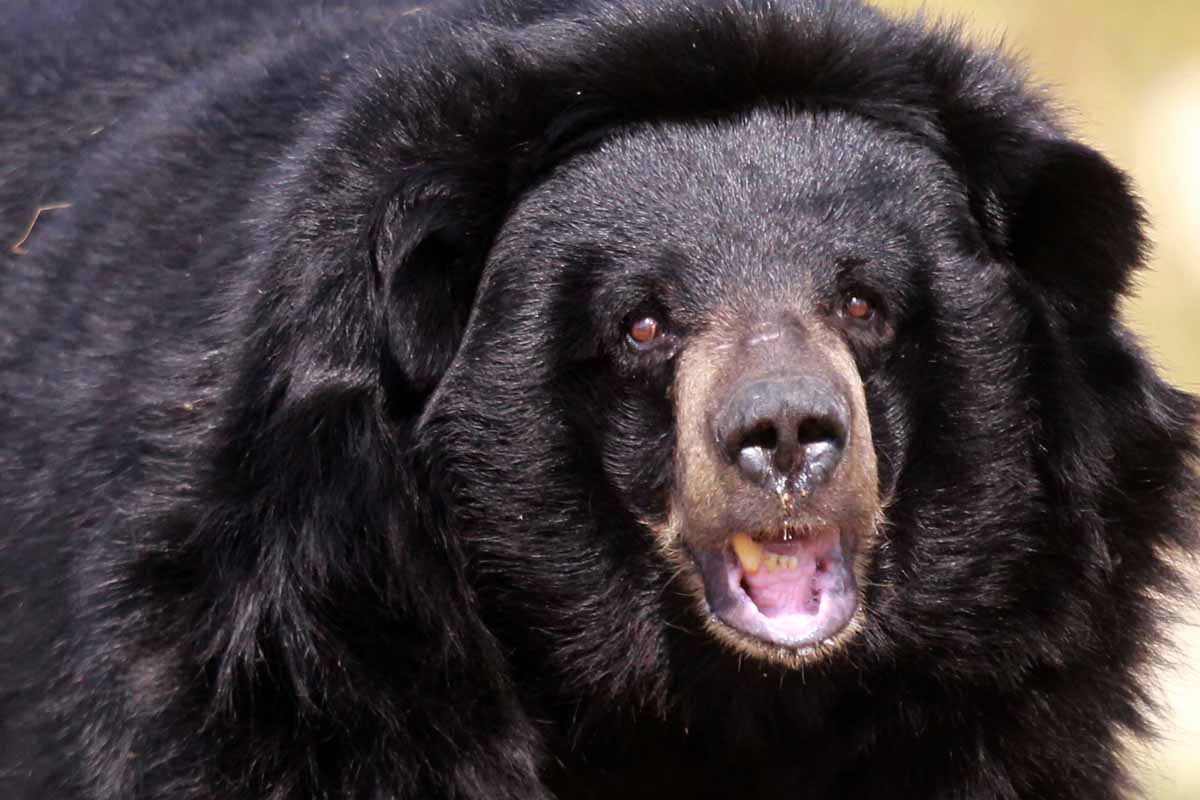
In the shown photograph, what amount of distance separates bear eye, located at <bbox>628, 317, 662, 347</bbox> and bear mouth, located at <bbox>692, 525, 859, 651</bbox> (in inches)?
17.0

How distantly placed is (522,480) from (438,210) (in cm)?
58

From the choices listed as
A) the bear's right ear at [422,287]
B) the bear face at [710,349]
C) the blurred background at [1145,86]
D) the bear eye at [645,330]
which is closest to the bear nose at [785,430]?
the bear face at [710,349]

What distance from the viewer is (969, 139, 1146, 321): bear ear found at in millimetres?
4312

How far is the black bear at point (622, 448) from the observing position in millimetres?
4051

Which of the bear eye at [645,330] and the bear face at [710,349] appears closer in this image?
A: the bear face at [710,349]

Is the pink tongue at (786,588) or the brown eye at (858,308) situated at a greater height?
the brown eye at (858,308)

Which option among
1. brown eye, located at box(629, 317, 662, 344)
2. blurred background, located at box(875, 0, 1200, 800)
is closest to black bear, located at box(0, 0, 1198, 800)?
brown eye, located at box(629, 317, 662, 344)

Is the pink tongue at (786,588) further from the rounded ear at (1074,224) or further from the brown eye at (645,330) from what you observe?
the rounded ear at (1074,224)

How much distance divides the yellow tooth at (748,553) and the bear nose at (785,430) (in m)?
0.18

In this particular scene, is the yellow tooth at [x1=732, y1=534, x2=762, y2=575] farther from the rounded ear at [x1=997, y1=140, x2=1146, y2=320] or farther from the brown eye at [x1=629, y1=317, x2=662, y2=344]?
the rounded ear at [x1=997, y1=140, x2=1146, y2=320]

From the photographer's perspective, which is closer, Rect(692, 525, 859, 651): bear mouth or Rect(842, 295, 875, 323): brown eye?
Rect(692, 525, 859, 651): bear mouth

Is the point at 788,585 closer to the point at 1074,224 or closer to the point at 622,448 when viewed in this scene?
the point at 622,448

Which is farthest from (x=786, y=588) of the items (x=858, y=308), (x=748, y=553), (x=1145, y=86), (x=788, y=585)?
(x=1145, y=86)

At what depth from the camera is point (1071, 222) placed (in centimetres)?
435
